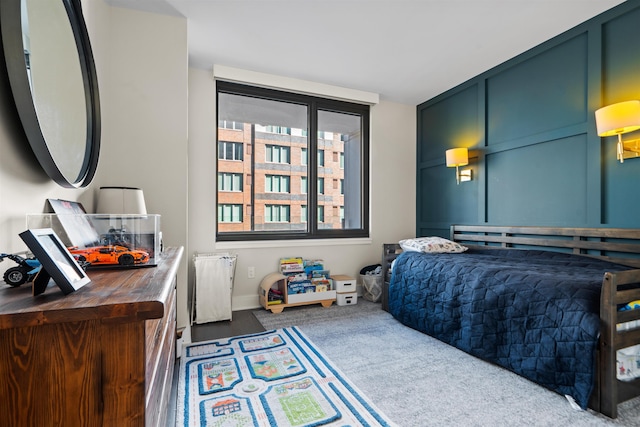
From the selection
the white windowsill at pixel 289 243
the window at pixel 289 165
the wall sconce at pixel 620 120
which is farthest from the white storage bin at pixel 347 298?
the wall sconce at pixel 620 120

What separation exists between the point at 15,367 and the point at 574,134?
132 inches

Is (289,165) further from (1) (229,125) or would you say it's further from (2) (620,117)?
(2) (620,117)

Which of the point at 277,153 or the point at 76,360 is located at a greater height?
the point at 277,153

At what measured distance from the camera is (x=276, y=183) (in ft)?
11.8

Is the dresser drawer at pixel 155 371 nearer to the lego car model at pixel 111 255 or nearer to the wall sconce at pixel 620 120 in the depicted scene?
the lego car model at pixel 111 255

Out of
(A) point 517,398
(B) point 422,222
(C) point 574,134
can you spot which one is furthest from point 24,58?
(B) point 422,222

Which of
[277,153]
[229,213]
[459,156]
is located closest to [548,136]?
[459,156]

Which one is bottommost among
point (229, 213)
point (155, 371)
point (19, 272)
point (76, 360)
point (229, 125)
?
point (155, 371)

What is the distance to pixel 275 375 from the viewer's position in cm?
188

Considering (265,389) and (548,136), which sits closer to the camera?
(265,389)

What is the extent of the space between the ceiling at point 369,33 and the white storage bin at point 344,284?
2.24 m

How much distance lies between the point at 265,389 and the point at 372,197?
2.73 meters

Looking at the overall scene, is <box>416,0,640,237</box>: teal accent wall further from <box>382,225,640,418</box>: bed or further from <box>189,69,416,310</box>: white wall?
<box>189,69,416,310</box>: white wall

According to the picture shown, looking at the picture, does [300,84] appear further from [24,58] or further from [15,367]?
[15,367]
